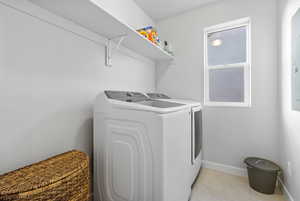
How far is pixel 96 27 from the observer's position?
1.30 m

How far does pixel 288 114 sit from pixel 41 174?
220cm

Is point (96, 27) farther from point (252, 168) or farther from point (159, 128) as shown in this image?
point (252, 168)

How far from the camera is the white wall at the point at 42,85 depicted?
85cm

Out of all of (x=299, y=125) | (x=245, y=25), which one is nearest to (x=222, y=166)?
(x=299, y=125)

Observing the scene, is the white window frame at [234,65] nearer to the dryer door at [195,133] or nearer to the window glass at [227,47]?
the window glass at [227,47]

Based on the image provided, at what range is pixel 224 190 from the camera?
5.20 feet

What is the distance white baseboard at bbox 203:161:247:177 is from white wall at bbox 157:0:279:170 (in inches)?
2.2

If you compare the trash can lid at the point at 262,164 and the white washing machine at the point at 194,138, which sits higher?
the white washing machine at the point at 194,138

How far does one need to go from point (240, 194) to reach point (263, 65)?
1657mm

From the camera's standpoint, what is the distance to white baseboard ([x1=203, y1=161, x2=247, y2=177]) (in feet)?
6.16

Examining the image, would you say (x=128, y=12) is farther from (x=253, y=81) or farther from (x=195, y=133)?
(x=253, y=81)

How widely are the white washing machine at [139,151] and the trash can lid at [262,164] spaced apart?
1010 millimetres

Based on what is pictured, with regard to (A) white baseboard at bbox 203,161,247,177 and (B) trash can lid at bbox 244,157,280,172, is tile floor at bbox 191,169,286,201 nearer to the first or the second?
(A) white baseboard at bbox 203,161,247,177

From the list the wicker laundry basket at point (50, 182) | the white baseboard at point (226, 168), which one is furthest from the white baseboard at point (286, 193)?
the wicker laundry basket at point (50, 182)
